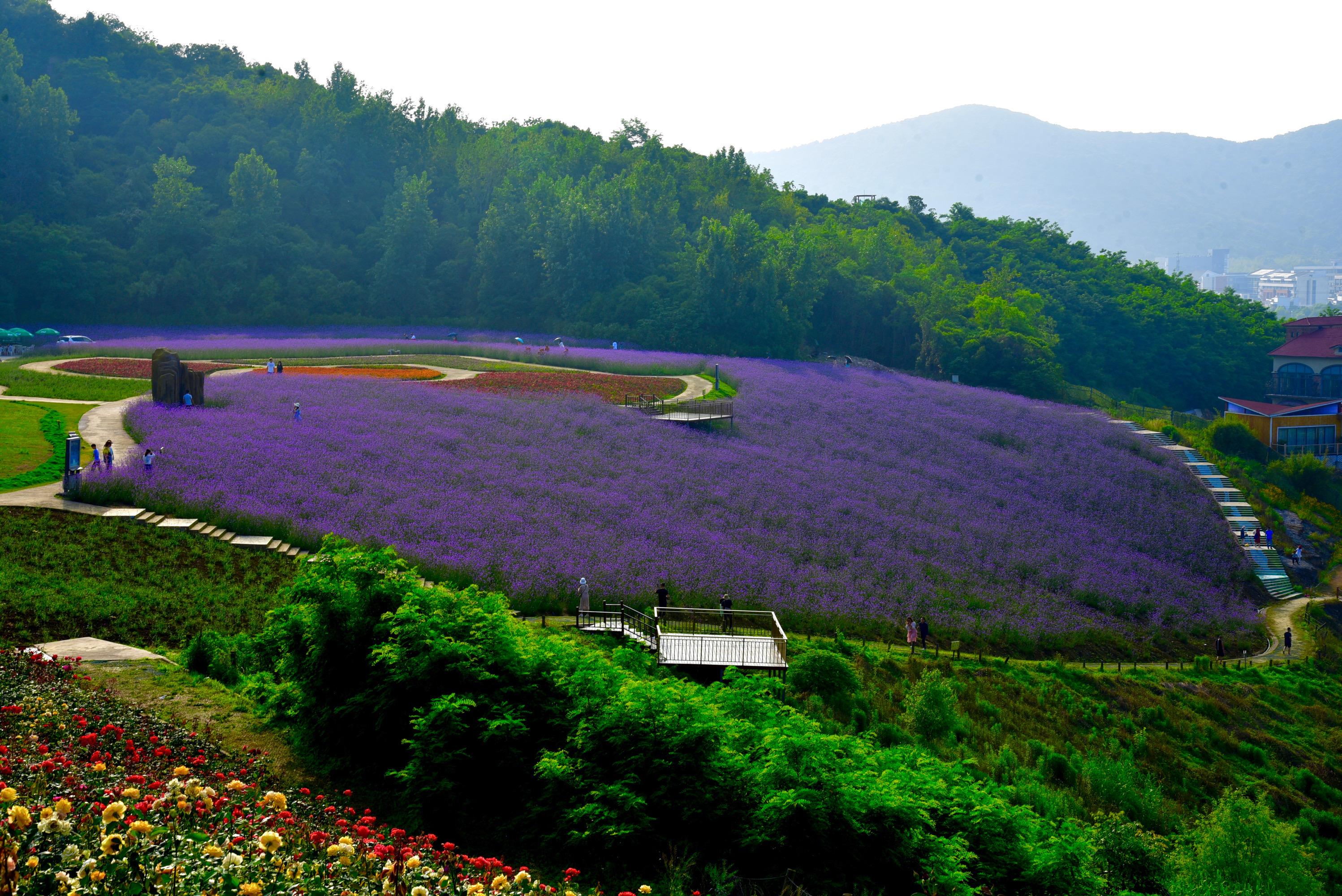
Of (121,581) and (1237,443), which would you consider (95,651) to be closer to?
(121,581)

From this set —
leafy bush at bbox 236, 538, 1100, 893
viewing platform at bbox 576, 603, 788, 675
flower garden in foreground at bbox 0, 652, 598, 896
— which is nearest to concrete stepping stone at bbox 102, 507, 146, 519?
viewing platform at bbox 576, 603, 788, 675

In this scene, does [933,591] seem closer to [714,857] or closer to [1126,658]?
[1126,658]

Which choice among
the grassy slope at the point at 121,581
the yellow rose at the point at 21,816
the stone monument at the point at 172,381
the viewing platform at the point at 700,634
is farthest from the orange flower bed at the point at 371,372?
the yellow rose at the point at 21,816

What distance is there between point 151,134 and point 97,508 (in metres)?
85.2

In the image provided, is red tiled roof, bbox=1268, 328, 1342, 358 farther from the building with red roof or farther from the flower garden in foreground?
the flower garden in foreground

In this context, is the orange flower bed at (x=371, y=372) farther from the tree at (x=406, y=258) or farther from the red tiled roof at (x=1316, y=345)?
the red tiled roof at (x=1316, y=345)

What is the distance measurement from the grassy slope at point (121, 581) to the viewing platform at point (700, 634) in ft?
25.4

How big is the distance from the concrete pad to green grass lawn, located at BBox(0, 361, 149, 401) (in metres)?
28.3

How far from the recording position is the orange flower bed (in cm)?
4753

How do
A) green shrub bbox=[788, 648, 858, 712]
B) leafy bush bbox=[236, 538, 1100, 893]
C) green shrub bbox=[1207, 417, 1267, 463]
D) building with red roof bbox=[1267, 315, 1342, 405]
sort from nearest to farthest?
leafy bush bbox=[236, 538, 1100, 893] → green shrub bbox=[788, 648, 858, 712] → green shrub bbox=[1207, 417, 1267, 463] → building with red roof bbox=[1267, 315, 1342, 405]

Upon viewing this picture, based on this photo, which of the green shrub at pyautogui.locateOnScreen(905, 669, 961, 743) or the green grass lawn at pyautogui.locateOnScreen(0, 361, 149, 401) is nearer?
the green shrub at pyautogui.locateOnScreen(905, 669, 961, 743)

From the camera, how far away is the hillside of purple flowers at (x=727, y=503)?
25.9 m

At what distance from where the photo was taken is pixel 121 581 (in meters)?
19.5

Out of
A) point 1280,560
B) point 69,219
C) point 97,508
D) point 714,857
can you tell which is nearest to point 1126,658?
point 1280,560
